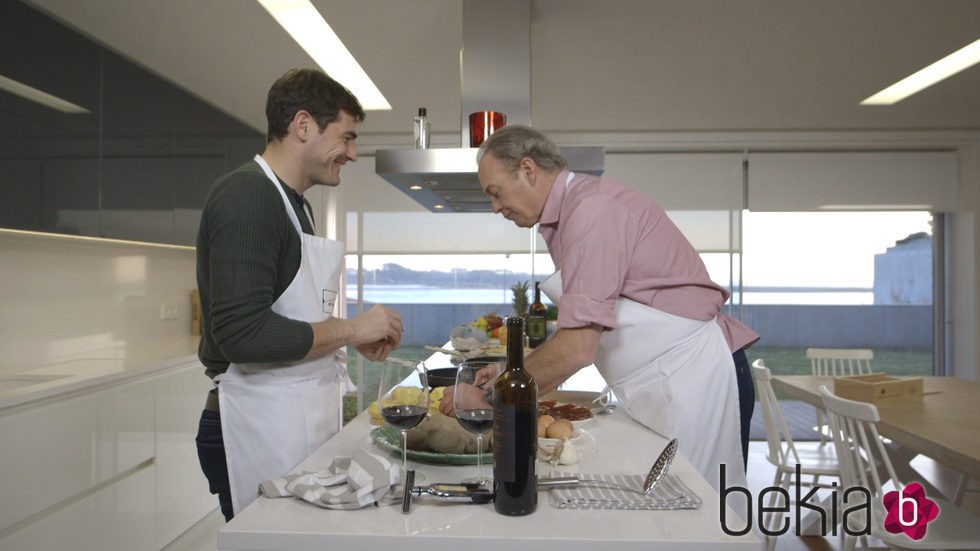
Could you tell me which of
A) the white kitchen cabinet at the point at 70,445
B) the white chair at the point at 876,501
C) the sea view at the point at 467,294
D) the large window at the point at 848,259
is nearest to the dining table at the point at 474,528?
the white chair at the point at 876,501

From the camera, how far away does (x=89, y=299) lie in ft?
12.1

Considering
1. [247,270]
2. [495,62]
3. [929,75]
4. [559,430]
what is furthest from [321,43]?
[929,75]

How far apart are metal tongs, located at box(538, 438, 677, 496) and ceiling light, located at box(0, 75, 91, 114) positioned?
2573 millimetres

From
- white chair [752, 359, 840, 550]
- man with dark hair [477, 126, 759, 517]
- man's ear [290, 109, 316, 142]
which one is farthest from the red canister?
white chair [752, 359, 840, 550]

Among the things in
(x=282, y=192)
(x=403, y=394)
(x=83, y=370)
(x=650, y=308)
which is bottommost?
(x=83, y=370)

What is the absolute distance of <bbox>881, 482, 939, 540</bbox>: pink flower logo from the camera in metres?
2.21

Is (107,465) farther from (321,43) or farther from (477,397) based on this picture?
(477,397)

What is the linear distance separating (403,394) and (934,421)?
223cm

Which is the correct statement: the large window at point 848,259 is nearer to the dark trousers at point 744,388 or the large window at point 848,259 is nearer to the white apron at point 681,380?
the dark trousers at point 744,388

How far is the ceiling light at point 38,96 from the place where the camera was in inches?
101

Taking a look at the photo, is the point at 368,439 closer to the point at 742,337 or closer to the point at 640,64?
the point at 742,337

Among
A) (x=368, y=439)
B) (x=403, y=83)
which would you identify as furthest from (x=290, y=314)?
(x=403, y=83)

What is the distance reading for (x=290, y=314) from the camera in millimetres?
1446

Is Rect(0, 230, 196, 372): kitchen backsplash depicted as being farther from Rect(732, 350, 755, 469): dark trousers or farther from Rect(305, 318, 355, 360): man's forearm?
Rect(732, 350, 755, 469): dark trousers
